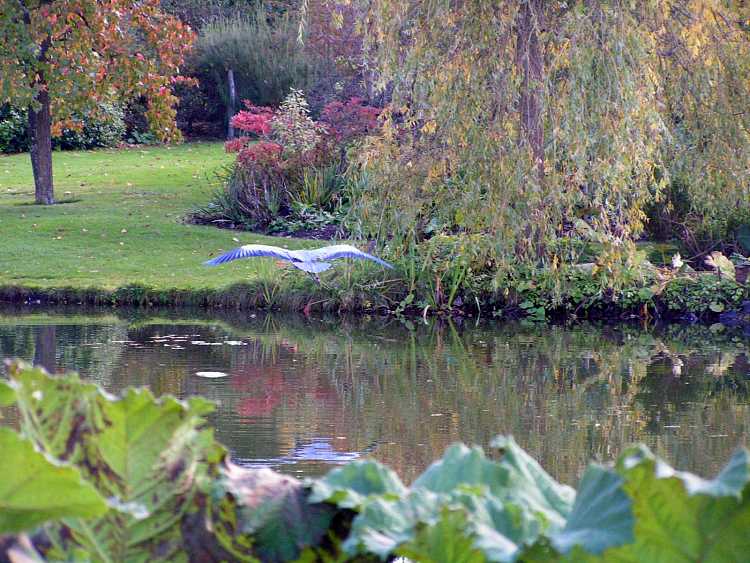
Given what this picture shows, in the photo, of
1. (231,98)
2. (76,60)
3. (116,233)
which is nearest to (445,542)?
(116,233)

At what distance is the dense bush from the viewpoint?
83.0 ft

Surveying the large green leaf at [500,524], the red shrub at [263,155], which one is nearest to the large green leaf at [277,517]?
the large green leaf at [500,524]

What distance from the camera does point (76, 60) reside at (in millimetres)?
15625

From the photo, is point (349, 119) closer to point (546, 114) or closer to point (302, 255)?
point (302, 255)

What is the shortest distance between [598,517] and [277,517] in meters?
0.45

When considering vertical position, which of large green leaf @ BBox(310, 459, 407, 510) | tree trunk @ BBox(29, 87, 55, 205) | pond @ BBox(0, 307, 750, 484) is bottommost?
Answer: pond @ BBox(0, 307, 750, 484)

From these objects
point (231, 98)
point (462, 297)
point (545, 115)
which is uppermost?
point (231, 98)

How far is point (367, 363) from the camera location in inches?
367

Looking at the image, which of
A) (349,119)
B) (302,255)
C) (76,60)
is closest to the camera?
(302,255)

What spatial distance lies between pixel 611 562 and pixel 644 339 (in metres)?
9.70

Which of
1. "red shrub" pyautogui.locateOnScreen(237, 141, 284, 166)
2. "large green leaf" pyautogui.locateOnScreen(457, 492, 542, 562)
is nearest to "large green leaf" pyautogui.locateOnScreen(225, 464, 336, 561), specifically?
"large green leaf" pyautogui.locateOnScreen(457, 492, 542, 562)

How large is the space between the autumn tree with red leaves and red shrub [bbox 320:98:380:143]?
99.4 inches

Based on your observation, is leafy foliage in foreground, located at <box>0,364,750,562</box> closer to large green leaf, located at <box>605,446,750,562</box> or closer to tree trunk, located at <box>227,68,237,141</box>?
large green leaf, located at <box>605,446,750,562</box>

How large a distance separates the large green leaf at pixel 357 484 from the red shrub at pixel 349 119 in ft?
50.8
